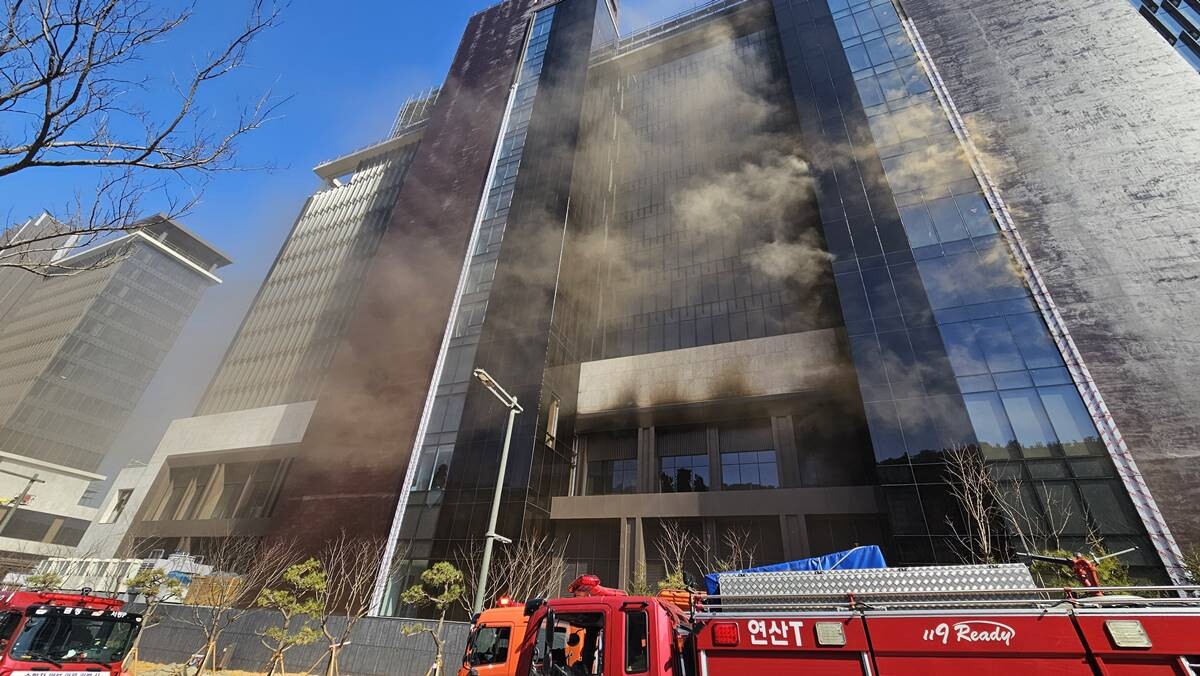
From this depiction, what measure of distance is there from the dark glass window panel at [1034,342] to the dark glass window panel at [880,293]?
4030 millimetres

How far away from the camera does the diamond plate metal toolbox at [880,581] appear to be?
4.61m

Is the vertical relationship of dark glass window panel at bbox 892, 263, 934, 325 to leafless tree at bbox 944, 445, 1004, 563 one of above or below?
above

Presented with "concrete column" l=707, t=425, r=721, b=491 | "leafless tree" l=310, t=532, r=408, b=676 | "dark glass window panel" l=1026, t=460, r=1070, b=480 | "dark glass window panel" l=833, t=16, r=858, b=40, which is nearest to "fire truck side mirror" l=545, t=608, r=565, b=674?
"dark glass window panel" l=1026, t=460, r=1070, b=480

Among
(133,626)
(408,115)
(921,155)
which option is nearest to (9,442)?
(408,115)

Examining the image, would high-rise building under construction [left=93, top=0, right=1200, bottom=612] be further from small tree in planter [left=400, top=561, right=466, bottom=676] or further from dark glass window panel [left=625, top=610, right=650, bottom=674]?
dark glass window panel [left=625, top=610, right=650, bottom=674]

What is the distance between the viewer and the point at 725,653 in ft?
16.5

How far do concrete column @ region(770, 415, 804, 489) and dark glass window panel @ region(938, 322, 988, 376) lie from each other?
873 centimetres

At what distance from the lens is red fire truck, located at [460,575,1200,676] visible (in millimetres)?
3943

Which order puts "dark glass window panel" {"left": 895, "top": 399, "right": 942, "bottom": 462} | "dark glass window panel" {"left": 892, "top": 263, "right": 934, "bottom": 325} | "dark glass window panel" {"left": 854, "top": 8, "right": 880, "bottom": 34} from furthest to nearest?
"dark glass window panel" {"left": 854, "top": 8, "right": 880, "bottom": 34}, "dark glass window panel" {"left": 892, "top": 263, "right": 934, "bottom": 325}, "dark glass window panel" {"left": 895, "top": 399, "right": 942, "bottom": 462}

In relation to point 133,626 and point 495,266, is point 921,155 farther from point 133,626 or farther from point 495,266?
point 133,626

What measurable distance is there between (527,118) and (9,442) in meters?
106

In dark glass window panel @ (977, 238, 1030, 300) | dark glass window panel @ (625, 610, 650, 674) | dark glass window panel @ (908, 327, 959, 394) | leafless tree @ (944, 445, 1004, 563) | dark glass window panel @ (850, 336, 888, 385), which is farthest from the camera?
dark glass window panel @ (850, 336, 888, 385)

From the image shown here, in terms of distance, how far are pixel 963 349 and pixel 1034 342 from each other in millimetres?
2189

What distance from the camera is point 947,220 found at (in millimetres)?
21750
